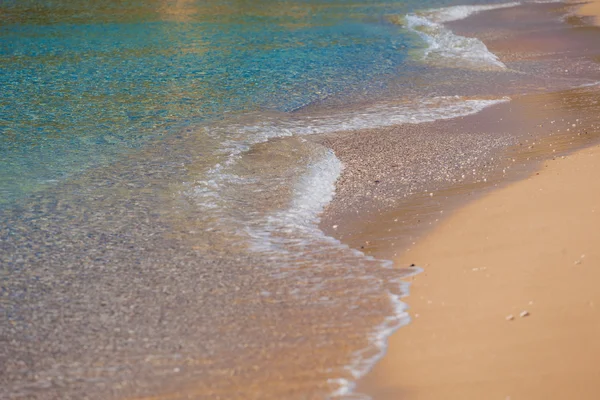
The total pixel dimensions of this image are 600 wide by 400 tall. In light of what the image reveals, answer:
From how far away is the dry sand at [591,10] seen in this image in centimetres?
2396

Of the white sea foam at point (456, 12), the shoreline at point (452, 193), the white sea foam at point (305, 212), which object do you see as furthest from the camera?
the white sea foam at point (456, 12)

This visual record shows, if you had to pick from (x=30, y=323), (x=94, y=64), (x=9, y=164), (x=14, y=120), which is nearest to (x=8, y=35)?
(x=94, y=64)

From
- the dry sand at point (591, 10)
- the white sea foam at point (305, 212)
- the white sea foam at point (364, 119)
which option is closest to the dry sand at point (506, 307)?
the white sea foam at point (305, 212)

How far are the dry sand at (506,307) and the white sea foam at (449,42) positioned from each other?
9.90 metres

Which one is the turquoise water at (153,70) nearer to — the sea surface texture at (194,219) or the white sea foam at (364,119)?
the sea surface texture at (194,219)

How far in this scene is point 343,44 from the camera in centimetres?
1961

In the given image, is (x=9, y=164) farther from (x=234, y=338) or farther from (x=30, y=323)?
(x=234, y=338)

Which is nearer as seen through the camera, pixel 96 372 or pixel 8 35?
pixel 96 372

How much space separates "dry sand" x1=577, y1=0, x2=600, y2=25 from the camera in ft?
78.6

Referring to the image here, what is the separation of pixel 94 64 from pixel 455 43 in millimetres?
9580

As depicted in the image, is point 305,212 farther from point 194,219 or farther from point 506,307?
point 506,307

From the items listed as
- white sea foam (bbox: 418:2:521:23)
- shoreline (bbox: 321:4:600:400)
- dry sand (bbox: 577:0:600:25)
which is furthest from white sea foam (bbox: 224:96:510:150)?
white sea foam (bbox: 418:2:521:23)

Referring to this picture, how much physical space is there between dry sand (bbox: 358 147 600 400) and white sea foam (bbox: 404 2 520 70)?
990cm

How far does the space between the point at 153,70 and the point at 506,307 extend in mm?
12561
